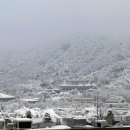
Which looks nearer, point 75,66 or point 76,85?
point 76,85

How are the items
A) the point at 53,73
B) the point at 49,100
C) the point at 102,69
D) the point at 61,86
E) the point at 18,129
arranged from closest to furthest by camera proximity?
1. the point at 18,129
2. the point at 49,100
3. the point at 61,86
4. the point at 102,69
5. the point at 53,73

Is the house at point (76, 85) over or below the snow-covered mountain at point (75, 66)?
below

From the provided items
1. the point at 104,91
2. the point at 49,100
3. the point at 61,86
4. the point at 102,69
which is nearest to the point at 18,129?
the point at 49,100

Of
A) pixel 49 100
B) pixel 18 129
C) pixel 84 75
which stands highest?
pixel 84 75

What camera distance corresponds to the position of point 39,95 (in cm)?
14562

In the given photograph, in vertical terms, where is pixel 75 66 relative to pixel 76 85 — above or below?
above

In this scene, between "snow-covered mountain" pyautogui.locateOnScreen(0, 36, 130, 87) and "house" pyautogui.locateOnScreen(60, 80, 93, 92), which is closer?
"house" pyautogui.locateOnScreen(60, 80, 93, 92)

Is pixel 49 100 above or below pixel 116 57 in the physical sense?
below

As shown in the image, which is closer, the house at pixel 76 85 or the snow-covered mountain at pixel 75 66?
the house at pixel 76 85

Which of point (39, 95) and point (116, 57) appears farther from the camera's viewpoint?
point (116, 57)

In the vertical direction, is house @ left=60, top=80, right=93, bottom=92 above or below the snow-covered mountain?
below

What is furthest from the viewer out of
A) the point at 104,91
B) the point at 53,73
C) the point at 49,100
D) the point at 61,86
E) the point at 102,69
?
the point at 53,73

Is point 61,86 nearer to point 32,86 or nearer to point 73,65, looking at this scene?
point 32,86

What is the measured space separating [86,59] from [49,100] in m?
60.3
